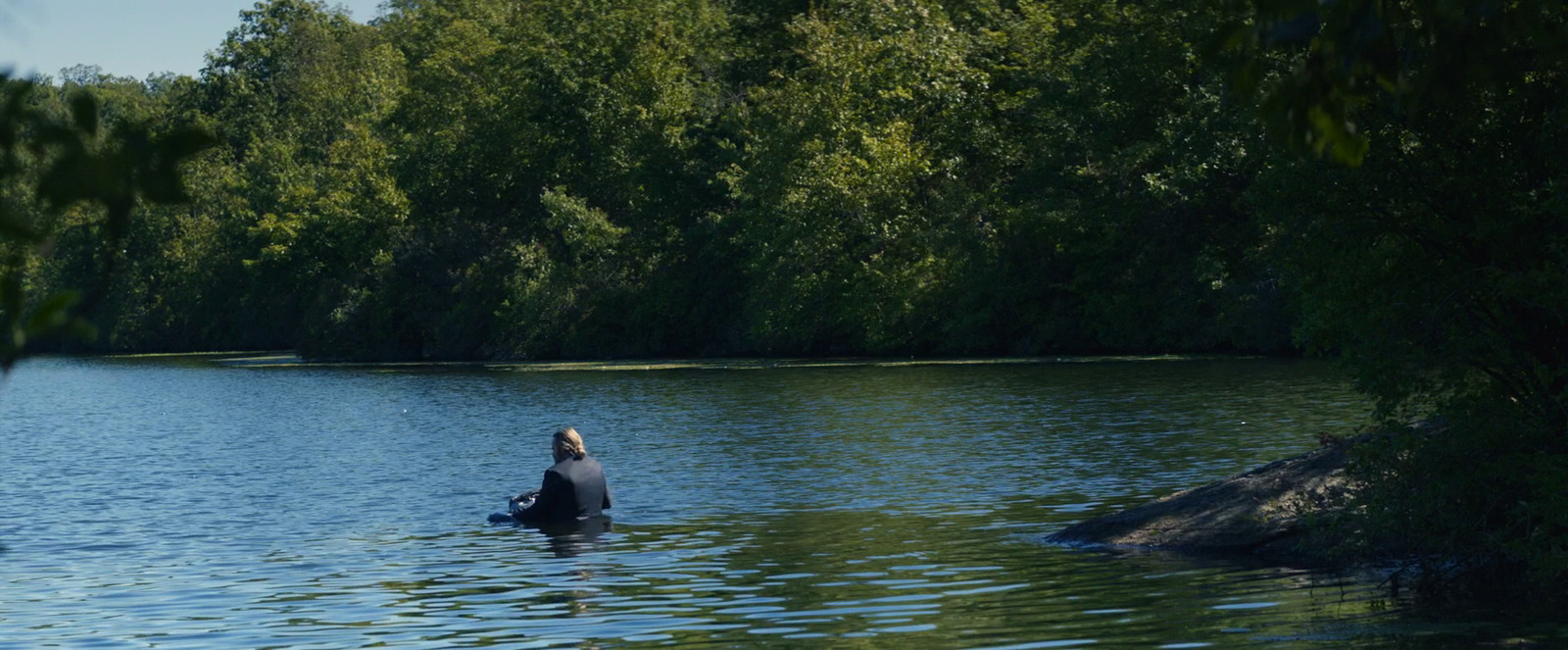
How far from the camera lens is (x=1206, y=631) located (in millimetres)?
11578

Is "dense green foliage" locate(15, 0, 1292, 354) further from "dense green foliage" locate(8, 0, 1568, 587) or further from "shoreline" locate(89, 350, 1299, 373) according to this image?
"shoreline" locate(89, 350, 1299, 373)

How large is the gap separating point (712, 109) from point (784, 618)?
62.2 meters

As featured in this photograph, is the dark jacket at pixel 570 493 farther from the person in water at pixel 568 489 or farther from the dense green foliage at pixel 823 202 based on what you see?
the dense green foliage at pixel 823 202

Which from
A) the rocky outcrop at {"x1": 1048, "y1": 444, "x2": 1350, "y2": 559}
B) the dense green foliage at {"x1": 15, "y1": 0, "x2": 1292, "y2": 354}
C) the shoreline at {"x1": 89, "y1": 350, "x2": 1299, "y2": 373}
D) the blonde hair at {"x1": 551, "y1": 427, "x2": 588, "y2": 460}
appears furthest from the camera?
the dense green foliage at {"x1": 15, "y1": 0, "x2": 1292, "y2": 354}

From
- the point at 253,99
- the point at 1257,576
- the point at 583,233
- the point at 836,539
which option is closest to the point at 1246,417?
the point at 836,539

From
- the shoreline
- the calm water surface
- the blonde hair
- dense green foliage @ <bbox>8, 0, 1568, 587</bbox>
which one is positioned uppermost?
dense green foliage @ <bbox>8, 0, 1568, 587</bbox>

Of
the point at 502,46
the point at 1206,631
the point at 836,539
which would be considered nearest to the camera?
the point at 1206,631

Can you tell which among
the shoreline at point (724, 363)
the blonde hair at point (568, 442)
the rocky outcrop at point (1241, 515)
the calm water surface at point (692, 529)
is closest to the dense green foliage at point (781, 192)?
the shoreline at point (724, 363)

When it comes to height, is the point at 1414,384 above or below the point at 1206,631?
above

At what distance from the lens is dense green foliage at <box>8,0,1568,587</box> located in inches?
527

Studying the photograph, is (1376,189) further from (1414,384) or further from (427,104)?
(427,104)

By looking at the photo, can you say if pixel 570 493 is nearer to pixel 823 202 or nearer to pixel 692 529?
pixel 692 529

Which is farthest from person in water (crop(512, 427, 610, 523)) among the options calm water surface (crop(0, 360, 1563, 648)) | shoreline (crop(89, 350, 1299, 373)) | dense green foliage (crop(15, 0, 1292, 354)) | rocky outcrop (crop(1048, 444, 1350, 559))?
shoreline (crop(89, 350, 1299, 373))

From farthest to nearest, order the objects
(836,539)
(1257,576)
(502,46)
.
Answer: (502,46)
(836,539)
(1257,576)
